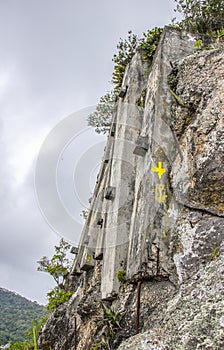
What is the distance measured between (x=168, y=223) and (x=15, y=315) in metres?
69.7

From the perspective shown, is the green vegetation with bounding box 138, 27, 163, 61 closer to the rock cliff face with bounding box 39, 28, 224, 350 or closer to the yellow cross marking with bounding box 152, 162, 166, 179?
the rock cliff face with bounding box 39, 28, 224, 350

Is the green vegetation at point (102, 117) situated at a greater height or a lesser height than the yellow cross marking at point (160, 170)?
greater

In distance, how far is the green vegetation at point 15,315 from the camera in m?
45.9

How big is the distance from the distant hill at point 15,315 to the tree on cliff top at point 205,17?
3035 centimetres

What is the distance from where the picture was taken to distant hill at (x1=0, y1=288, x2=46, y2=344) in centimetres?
4622

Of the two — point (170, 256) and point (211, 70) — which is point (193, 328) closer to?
point (170, 256)

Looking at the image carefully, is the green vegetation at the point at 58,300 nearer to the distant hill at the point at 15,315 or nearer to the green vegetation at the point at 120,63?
the green vegetation at the point at 120,63

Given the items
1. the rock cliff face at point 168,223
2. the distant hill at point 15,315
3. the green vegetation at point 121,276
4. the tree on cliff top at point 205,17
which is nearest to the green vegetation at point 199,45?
the rock cliff face at point 168,223

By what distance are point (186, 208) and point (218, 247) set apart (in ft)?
3.63

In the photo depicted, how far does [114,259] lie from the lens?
8242 millimetres

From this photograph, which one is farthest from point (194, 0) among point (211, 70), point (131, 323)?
point (131, 323)

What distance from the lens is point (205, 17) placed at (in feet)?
37.6

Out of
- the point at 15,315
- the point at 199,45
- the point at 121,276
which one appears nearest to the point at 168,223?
the point at 121,276

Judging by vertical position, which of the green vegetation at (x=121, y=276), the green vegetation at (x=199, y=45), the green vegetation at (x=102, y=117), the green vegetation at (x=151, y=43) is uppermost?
the green vegetation at (x=102, y=117)
